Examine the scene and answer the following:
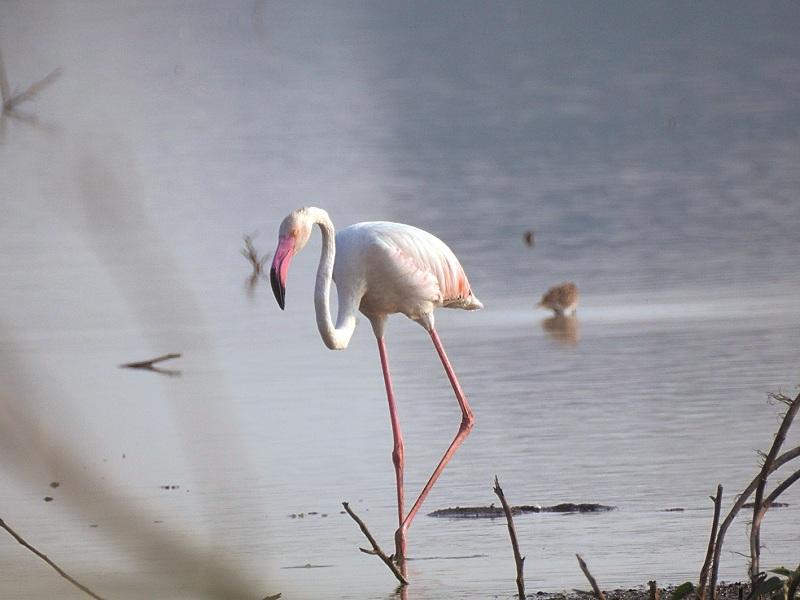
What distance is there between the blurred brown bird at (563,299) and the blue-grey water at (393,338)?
13cm

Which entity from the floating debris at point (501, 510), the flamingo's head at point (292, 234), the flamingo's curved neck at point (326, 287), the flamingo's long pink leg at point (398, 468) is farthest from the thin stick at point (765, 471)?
the flamingo's curved neck at point (326, 287)

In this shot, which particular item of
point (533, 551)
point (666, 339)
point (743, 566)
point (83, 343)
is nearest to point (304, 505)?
point (533, 551)

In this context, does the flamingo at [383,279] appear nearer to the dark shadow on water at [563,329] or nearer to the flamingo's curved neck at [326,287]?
the flamingo's curved neck at [326,287]

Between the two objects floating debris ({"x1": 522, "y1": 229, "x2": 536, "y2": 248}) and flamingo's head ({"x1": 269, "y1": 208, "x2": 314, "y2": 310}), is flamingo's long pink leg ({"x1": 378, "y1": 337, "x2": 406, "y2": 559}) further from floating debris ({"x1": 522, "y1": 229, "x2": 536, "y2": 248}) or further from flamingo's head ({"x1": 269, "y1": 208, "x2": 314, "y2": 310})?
floating debris ({"x1": 522, "y1": 229, "x2": 536, "y2": 248})

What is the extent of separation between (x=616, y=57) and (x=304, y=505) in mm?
29003

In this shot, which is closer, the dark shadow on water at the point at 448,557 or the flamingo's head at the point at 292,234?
the dark shadow on water at the point at 448,557

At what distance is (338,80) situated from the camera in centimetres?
3344

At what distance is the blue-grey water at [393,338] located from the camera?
1.20 metres

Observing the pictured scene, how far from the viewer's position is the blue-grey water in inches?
47.4

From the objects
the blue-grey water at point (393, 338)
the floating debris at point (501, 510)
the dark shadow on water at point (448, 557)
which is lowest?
the dark shadow on water at point (448, 557)

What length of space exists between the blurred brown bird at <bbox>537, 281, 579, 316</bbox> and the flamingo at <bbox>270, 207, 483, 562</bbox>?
377 centimetres

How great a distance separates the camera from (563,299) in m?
11.0

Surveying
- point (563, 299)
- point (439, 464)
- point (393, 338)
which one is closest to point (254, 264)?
point (393, 338)

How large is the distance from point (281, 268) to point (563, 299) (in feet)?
17.4
